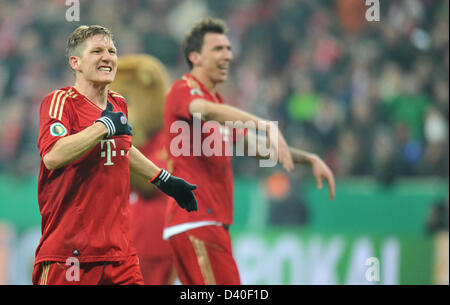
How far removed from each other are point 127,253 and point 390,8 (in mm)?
9391

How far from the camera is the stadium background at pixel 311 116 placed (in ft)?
29.2

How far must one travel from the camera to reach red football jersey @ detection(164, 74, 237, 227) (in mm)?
5523

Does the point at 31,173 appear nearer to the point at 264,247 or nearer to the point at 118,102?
the point at 264,247

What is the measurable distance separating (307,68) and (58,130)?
9202mm

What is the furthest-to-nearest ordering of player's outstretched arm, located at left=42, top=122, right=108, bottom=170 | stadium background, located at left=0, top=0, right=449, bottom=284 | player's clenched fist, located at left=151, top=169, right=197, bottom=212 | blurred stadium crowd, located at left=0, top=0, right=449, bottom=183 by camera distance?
blurred stadium crowd, located at left=0, top=0, right=449, bottom=183 < stadium background, located at left=0, top=0, right=449, bottom=284 < player's clenched fist, located at left=151, top=169, right=197, bottom=212 < player's outstretched arm, located at left=42, top=122, right=108, bottom=170

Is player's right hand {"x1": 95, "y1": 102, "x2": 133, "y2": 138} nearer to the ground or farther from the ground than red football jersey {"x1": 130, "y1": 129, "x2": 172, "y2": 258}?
farther from the ground

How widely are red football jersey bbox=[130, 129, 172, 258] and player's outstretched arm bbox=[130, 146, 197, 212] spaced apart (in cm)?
231

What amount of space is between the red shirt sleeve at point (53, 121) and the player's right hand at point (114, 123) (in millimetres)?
221

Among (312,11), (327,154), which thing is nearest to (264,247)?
(327,154)

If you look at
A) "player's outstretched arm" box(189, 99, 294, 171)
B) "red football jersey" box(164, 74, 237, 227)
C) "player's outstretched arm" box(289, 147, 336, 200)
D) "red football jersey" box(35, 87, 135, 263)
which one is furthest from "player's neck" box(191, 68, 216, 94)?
"red football jersey" box(35, 87, 135, 263)

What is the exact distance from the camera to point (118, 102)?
4465 millimetres

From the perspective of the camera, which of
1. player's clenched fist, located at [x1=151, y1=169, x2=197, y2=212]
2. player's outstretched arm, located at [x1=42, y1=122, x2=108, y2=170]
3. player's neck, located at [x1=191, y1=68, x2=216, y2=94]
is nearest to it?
player's outstretched arm, located at [x1=42, y1=122, x2=108, y2=170]

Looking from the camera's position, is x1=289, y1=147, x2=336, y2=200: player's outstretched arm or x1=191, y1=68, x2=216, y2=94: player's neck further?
x1=191, y1=68, x2=216, y2=94: player's neck

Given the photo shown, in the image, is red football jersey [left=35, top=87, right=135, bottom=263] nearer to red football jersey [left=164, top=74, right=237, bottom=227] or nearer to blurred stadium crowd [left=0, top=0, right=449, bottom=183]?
red football jersey [left=164, top=74, right=237, bottom=227]
